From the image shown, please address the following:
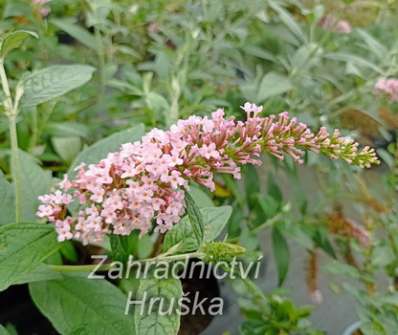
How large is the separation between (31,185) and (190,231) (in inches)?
9.0

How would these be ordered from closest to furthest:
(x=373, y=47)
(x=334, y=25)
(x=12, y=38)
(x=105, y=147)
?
(x=12, y=38), (x=105, y=147), (x=373, y=47), (x=334, y=25)

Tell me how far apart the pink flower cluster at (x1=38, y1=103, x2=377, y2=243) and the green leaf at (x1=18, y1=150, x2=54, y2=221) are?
0.15 meters

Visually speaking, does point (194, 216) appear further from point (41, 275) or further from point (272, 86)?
point (272, 86)

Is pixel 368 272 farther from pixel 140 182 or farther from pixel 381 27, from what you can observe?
pixel 381 27

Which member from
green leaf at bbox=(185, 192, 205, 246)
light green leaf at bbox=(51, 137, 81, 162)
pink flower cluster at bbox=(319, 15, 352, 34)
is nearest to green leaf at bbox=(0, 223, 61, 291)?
green leaf at bbox=(185, 192, 205, 246)

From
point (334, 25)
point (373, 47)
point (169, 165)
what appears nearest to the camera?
point (169, 165)

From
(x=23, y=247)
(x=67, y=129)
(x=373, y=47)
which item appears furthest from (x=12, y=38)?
(x=373, y=47)

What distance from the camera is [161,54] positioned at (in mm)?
1071

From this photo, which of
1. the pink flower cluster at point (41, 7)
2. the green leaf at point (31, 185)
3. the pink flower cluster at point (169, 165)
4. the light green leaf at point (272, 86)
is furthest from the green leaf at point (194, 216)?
the pink flower cluster at point (41, 7)

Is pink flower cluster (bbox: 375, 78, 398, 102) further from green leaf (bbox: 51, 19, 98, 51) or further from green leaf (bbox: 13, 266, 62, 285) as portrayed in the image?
green leaf (bbox: 13, 266, 62, 285)

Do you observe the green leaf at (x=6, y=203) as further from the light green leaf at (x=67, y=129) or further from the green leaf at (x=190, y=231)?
the light green leaf at (x=67, y=129)

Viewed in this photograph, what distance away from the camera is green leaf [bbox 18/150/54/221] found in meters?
0.65

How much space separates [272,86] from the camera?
3.13ft

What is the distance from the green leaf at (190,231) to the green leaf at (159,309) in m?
0.04
